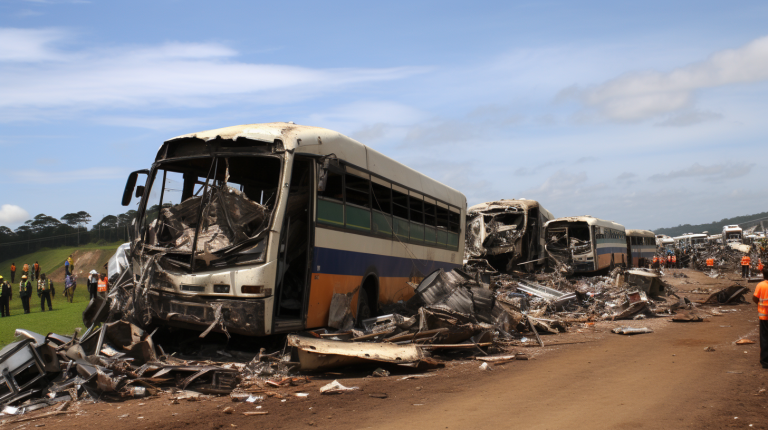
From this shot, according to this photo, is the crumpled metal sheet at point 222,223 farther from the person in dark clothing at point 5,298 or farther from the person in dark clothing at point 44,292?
the person in dark clothing at point 5,298

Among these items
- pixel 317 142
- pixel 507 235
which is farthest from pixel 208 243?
pixel 507 235

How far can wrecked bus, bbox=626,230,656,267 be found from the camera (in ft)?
141

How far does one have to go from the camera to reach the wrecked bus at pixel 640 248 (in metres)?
42.8

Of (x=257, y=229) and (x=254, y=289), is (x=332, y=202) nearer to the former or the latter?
(x=257, y=229)

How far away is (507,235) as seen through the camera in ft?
75.8

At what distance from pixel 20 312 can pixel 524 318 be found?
58.3 ft

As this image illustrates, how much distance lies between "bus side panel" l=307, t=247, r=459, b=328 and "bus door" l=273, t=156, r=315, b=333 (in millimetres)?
179

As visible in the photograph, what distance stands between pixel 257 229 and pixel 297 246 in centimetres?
104

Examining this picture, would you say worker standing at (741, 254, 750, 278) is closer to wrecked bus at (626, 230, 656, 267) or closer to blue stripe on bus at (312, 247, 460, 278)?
wrecked bus at (626, 230, 656, 267)

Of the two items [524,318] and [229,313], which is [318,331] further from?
[524,318]

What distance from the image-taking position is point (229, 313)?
25.9 feet

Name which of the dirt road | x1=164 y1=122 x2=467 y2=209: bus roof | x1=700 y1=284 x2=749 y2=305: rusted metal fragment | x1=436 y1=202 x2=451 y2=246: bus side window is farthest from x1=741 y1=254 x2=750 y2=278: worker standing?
x1=164 y1=122 x2=467 y2=209: bus roof

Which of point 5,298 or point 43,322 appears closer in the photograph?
point 43,322

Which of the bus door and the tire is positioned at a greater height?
the bus door
